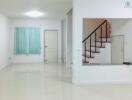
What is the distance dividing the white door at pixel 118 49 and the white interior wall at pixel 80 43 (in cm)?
121

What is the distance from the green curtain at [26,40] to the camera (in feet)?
43.3

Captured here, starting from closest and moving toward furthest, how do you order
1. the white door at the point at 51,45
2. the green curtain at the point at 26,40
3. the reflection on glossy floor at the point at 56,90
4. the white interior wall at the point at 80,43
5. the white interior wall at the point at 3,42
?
the reflection on glossy floor at the point at 56,90 → the white interior wall at the point at 80,43 → the white interior wall at the point at 3,42 → the green curtain at the point at 26,40 → the white door at the point at 51,45

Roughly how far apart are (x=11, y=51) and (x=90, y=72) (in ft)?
23.8

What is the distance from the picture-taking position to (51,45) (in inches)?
531

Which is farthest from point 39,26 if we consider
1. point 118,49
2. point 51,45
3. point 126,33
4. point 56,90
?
point 56,90

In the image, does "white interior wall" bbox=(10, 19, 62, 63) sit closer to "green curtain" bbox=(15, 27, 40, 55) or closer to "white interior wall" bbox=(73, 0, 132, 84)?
"green curtain" bbox=(15, 27, 40, 55)

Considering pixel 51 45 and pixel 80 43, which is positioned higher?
pixel 80 43

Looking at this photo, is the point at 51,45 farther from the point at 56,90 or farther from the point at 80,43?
the point at 56,90

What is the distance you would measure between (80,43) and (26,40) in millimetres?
6769

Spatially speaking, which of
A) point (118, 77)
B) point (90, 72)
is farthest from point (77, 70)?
point (118, 77)

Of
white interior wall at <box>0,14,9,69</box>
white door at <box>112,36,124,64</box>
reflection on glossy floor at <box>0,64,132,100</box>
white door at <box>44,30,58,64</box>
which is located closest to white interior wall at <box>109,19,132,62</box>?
white door at <box>112,36,124,64</box>

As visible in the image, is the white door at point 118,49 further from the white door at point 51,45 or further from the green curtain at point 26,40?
the green curtain at point 26,40

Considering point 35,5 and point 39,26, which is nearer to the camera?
point 35,5

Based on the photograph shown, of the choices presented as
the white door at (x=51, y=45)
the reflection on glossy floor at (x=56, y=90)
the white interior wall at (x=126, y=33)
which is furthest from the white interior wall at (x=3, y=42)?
the white interior wall at (x=126, y=33)
